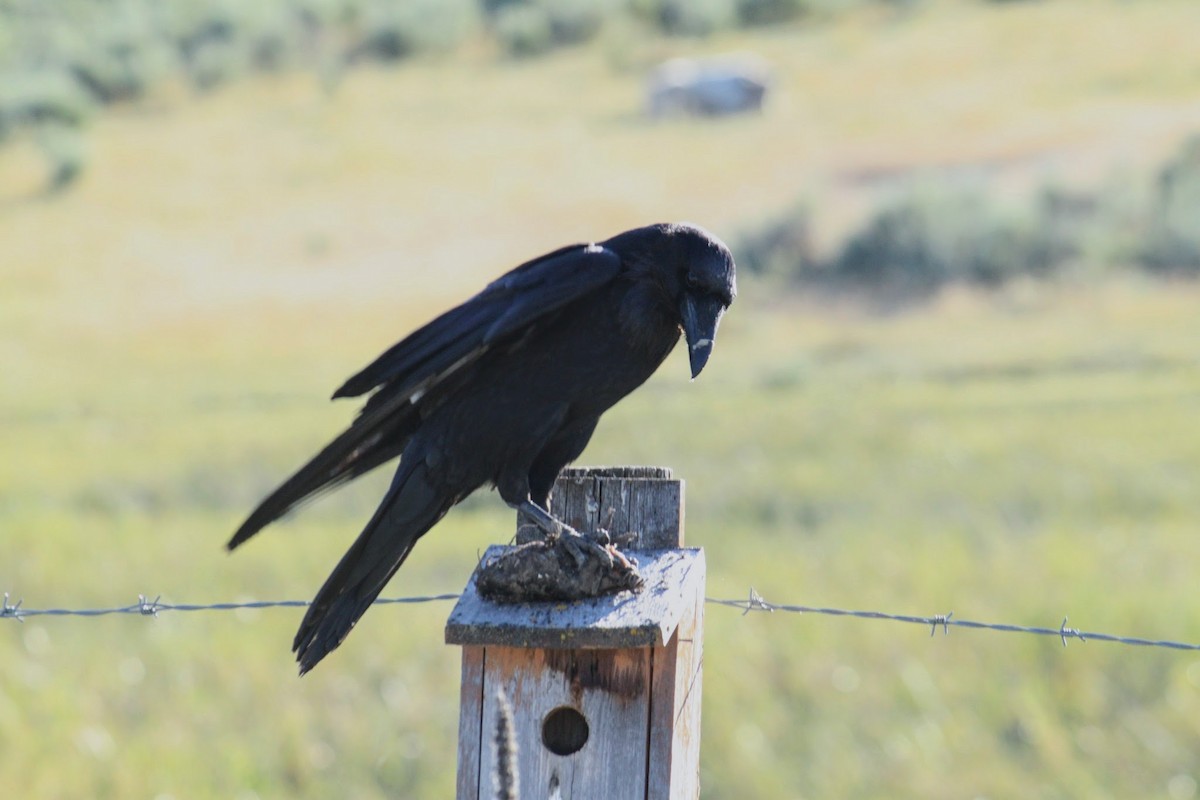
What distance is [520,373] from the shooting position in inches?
181

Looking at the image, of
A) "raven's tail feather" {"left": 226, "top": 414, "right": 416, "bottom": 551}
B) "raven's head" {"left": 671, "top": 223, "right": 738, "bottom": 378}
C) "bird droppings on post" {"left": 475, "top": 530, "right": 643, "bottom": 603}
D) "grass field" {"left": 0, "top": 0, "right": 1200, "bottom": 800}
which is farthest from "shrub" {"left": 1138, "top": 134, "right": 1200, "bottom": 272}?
"bird droppings on post" {"left": 475, "top": 530, "right": 643, "bottom": 603}

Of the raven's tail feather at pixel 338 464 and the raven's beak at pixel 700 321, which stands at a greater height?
the raven's beak at pixel 700 321

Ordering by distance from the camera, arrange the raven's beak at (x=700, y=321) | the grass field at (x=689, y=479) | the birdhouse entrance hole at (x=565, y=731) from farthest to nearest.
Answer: the grass field at (x=689, y=479), the raven's beak at (x=700, y=321), the birdhouse entrance hole at (x=565, y=731)

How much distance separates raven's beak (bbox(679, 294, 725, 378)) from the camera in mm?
4531

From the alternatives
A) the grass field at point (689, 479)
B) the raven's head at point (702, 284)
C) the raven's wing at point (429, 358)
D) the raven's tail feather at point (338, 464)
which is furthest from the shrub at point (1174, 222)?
the raven's tail feather at point (338, 464)

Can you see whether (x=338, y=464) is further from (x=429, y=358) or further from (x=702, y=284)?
(x=702, y=284)

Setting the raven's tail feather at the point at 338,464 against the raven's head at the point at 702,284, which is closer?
the raven's tail feather at the point at 338,464

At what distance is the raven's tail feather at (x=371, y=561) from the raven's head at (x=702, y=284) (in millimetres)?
734

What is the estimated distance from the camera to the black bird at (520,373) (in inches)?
171

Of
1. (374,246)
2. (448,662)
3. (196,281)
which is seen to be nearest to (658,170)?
(374,246)

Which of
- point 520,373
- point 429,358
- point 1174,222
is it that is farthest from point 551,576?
point 1174,222

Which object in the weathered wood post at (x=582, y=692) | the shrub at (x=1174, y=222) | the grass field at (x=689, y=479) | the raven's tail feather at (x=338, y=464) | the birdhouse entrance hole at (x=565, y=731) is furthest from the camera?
the shrub at (x=1174, y=222)

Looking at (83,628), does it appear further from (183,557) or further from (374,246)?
(374,246)

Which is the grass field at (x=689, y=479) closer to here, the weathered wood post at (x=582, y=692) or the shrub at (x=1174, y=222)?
the shrub at (x=1174, y=222)
